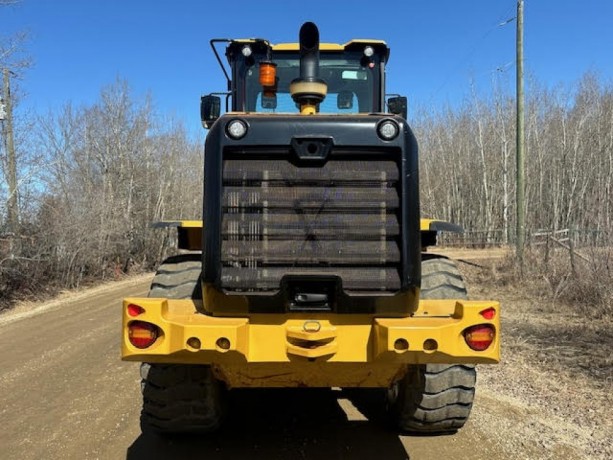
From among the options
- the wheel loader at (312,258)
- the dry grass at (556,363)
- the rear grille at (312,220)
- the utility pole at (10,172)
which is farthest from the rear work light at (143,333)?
the utility pole at (10,172)

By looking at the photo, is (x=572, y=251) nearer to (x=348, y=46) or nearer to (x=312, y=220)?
(x=348, y=46)

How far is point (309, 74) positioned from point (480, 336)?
1967 millimetres

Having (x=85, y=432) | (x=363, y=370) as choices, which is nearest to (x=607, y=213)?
(x=363, y=370)

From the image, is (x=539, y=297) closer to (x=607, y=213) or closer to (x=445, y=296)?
(x=607, y=213)

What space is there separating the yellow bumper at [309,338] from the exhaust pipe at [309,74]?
1.37 meters

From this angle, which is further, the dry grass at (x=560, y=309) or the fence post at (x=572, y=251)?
the fence post at (x=572, y=251)

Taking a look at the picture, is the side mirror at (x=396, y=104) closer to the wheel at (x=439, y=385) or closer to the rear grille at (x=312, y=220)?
the wheel at (x=439, y=385)

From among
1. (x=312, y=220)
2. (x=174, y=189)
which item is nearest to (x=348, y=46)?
(x=312, y=220)

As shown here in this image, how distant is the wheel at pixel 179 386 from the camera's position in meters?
3.59

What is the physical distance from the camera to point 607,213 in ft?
28.8

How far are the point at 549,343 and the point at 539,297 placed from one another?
376 centimetres

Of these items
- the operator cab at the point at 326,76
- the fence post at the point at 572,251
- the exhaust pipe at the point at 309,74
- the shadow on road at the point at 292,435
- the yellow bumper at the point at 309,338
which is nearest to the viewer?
the yellow bumper at the point at 309,338

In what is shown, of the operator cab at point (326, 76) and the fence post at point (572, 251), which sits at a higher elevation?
the operator cab at point (326, 76)

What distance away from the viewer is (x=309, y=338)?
2938 millimetres
